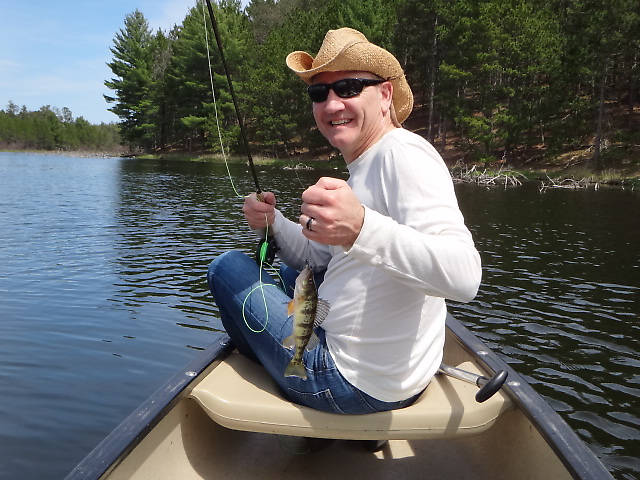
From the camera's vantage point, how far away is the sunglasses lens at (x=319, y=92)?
8.84ft

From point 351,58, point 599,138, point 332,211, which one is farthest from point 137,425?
point 599,138

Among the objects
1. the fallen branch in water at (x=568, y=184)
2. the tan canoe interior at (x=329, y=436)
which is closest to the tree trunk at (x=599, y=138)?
the fallen branch in water at (x=568, y=184)

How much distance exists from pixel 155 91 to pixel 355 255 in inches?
3490

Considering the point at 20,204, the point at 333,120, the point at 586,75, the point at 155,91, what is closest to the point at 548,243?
the point at 333,120

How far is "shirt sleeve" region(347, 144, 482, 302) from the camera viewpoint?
6.50ft

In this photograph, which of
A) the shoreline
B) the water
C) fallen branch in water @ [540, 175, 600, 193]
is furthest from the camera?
the shoreline

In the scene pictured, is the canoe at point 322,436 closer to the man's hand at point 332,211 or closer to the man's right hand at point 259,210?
the man's right hand at point 259,210

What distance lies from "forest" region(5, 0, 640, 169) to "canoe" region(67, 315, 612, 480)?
25.8 metres

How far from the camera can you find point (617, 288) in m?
11.4

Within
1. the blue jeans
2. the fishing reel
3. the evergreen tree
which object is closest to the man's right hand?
the fishing reel

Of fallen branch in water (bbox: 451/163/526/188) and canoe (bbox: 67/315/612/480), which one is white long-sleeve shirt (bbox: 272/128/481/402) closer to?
canoe (bbox: 67/315/612/480)

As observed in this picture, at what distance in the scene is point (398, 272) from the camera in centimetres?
203

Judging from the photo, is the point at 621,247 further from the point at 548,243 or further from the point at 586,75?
the point at 586,75

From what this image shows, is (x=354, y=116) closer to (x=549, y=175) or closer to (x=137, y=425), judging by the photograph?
(x=137, y=425)
